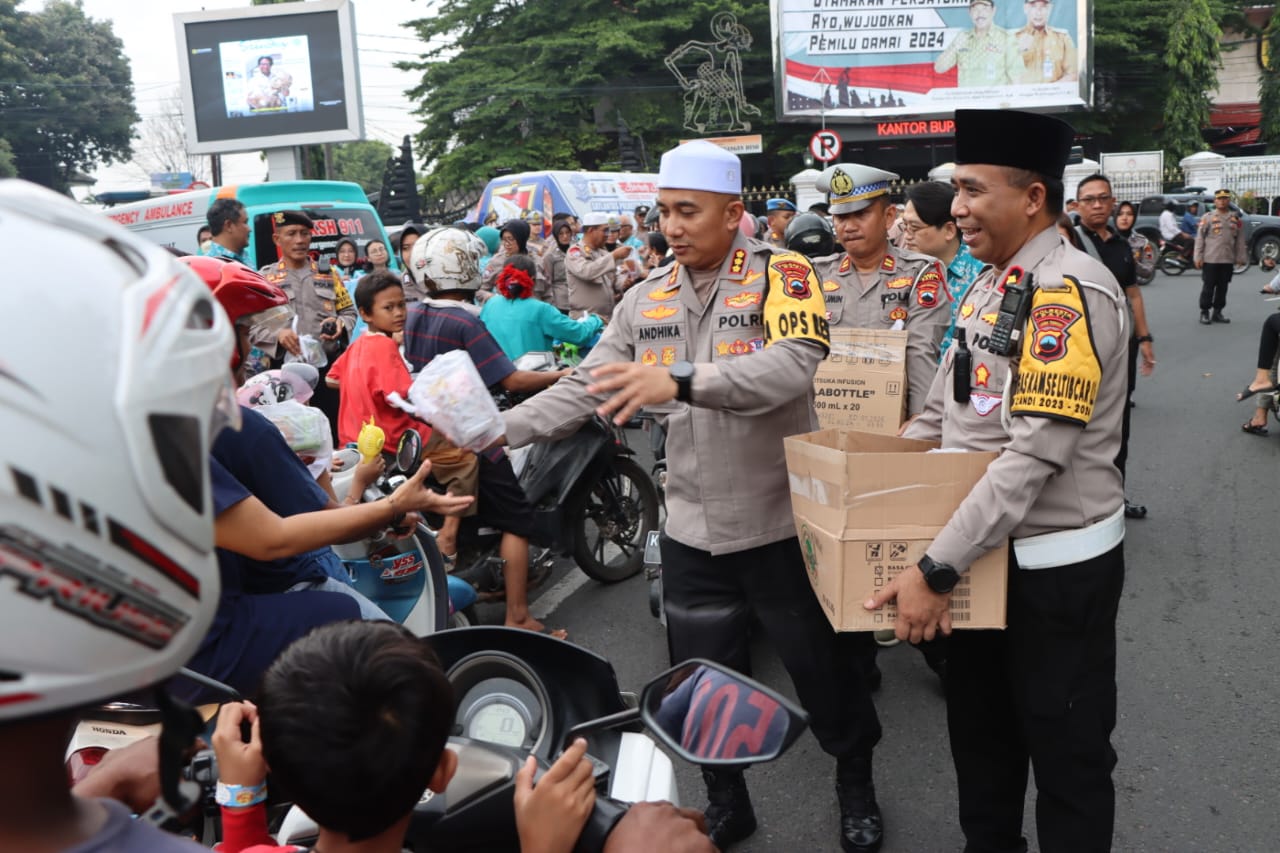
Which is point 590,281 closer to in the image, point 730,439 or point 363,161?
point 730,439

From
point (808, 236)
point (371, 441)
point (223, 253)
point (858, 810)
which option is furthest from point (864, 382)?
point (223, 253)

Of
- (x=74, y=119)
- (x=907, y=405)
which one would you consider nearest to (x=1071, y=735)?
(x=907, y=405)

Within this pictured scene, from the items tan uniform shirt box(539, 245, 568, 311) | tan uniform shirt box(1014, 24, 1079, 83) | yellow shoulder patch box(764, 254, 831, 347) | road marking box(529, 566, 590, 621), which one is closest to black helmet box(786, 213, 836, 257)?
road marking box(529, 566, 590, 621)

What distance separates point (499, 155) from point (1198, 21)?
2521 cm

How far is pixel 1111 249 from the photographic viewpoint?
21.4 ft

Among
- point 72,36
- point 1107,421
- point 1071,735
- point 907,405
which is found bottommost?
point 1071,735

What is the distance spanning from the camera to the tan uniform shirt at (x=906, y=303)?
4281mm

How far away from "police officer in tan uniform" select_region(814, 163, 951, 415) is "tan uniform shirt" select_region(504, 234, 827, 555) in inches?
Answer: 61.1

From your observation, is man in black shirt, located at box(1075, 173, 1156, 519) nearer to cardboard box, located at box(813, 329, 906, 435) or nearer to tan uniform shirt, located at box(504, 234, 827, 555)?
cardboard box, located at box(813, 329, 906, 435)

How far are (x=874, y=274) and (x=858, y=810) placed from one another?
235cm

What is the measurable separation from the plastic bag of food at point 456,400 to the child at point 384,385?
5.93 ft

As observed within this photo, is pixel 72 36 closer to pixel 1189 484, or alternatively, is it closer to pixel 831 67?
pixel 831 67

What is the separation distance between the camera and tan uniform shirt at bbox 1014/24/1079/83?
31.9 meters

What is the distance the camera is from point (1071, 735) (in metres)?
2.44
